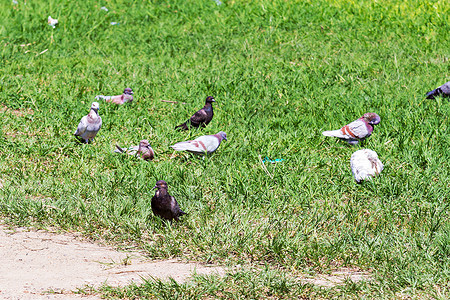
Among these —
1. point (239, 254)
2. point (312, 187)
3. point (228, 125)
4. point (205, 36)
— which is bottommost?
point (205, 36)

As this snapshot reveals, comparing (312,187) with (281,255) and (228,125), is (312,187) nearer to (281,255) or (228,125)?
(281,255)

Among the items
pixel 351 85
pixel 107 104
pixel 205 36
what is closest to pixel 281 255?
pixel 107 104

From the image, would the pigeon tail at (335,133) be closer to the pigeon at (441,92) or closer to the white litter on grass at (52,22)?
the pigeon at (441,92)

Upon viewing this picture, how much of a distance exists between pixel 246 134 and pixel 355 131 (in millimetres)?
1334

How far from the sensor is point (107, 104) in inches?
303

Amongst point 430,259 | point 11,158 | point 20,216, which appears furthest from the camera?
point 11,158

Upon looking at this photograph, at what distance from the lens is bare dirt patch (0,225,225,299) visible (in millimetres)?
3617

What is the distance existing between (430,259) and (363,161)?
1.64 meters

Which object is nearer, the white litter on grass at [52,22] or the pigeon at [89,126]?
the pigeon at [89,126]

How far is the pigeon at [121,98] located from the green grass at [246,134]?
5.0 inches

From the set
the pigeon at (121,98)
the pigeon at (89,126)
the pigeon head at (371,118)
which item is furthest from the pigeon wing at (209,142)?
the pigeon at (121,98)

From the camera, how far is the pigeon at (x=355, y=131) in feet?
21.0

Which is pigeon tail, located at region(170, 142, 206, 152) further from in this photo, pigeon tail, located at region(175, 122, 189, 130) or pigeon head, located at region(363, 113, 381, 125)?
pigeon head, located at region(363, 113, 381, 125)

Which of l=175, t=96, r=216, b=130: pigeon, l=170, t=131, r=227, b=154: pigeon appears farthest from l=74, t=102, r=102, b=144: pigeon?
l=175, t=96, r=216, b=130: pigeon
